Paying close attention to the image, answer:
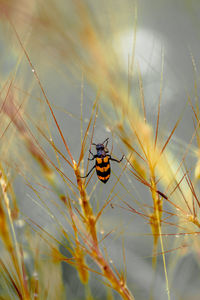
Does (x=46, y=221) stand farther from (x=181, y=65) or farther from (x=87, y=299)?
(x=181, y=65)

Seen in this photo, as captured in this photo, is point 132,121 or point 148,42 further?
point 148,42

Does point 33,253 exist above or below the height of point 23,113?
below

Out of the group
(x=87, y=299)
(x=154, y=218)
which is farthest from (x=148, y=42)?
(x=87, y=299)

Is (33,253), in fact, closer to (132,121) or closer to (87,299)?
(87,299)

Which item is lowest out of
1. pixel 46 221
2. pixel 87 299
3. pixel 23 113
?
pixel 87 299
